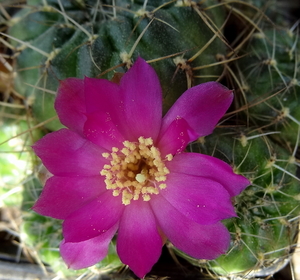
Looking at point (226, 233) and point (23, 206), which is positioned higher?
point (226, 233)

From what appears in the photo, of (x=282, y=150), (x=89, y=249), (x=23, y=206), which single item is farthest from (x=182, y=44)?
(x=23, y=206)

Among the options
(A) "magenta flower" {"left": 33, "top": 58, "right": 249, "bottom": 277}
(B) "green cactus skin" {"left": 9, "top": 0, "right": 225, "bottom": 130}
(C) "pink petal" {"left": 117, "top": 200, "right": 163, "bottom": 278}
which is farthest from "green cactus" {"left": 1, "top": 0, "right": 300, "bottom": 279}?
(C) "pink petal" {"left": 117, "top": 200, "right": 163, "bottom": 278}

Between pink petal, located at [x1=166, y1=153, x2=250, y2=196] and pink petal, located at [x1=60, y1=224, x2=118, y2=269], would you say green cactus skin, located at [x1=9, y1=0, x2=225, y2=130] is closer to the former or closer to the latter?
pink petal, located at [x1=166, y1=153, x2=250, y2=196]

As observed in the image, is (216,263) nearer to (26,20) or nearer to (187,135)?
(187,135)

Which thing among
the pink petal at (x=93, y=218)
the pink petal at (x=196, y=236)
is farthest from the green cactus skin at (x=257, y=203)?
the pink petal at (x=93, y=218)

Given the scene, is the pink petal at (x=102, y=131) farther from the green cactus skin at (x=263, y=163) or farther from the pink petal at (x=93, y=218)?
the green cactus skin at (x=263, y=163)
